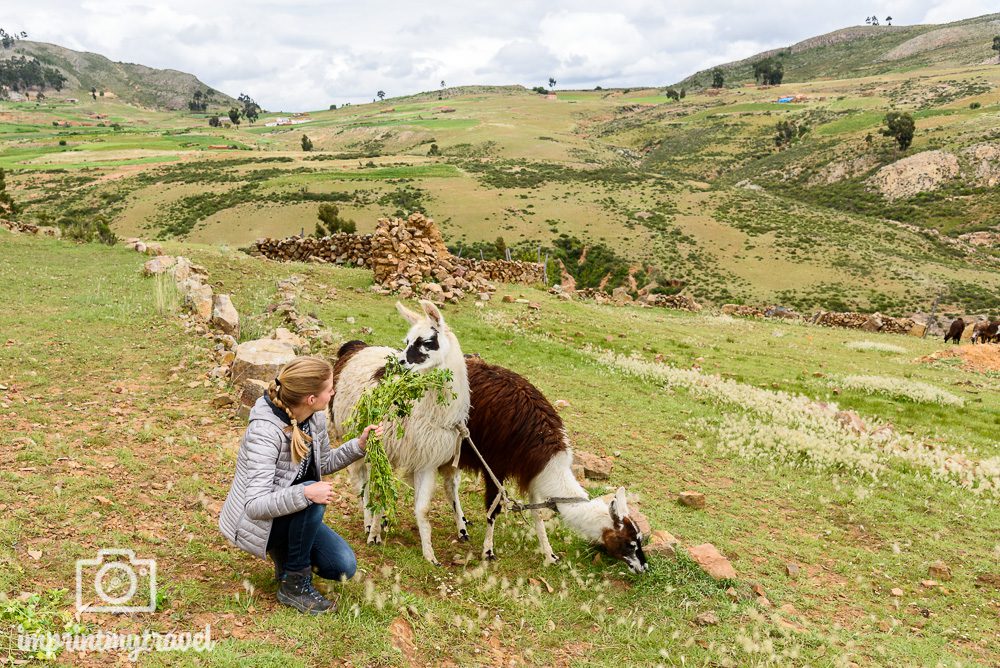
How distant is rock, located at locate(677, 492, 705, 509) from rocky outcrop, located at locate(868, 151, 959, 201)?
282 feet

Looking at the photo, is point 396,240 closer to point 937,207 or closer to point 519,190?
point 519,190

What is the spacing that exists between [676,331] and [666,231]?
38.2 metres

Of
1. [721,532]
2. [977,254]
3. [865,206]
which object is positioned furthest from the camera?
[865,206]

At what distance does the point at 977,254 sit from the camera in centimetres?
5744

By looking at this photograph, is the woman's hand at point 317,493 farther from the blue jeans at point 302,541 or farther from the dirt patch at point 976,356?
the dirt patch at point 976,356

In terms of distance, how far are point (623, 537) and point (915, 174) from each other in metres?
94.6

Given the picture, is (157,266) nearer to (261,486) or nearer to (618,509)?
(261,486)

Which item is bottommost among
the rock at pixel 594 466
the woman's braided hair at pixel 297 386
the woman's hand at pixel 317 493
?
the rock at pixel 594 466

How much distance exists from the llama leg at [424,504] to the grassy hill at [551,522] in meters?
0.18

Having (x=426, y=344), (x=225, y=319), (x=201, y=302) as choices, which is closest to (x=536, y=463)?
(x=426, y=344)

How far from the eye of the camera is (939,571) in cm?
747

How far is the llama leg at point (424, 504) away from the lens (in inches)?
254

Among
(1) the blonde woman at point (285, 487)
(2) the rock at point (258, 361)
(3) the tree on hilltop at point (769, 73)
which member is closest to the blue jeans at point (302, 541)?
(1) the blonde woman at point (285, 487)

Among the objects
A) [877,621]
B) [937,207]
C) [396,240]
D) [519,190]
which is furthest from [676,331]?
[937,207]
